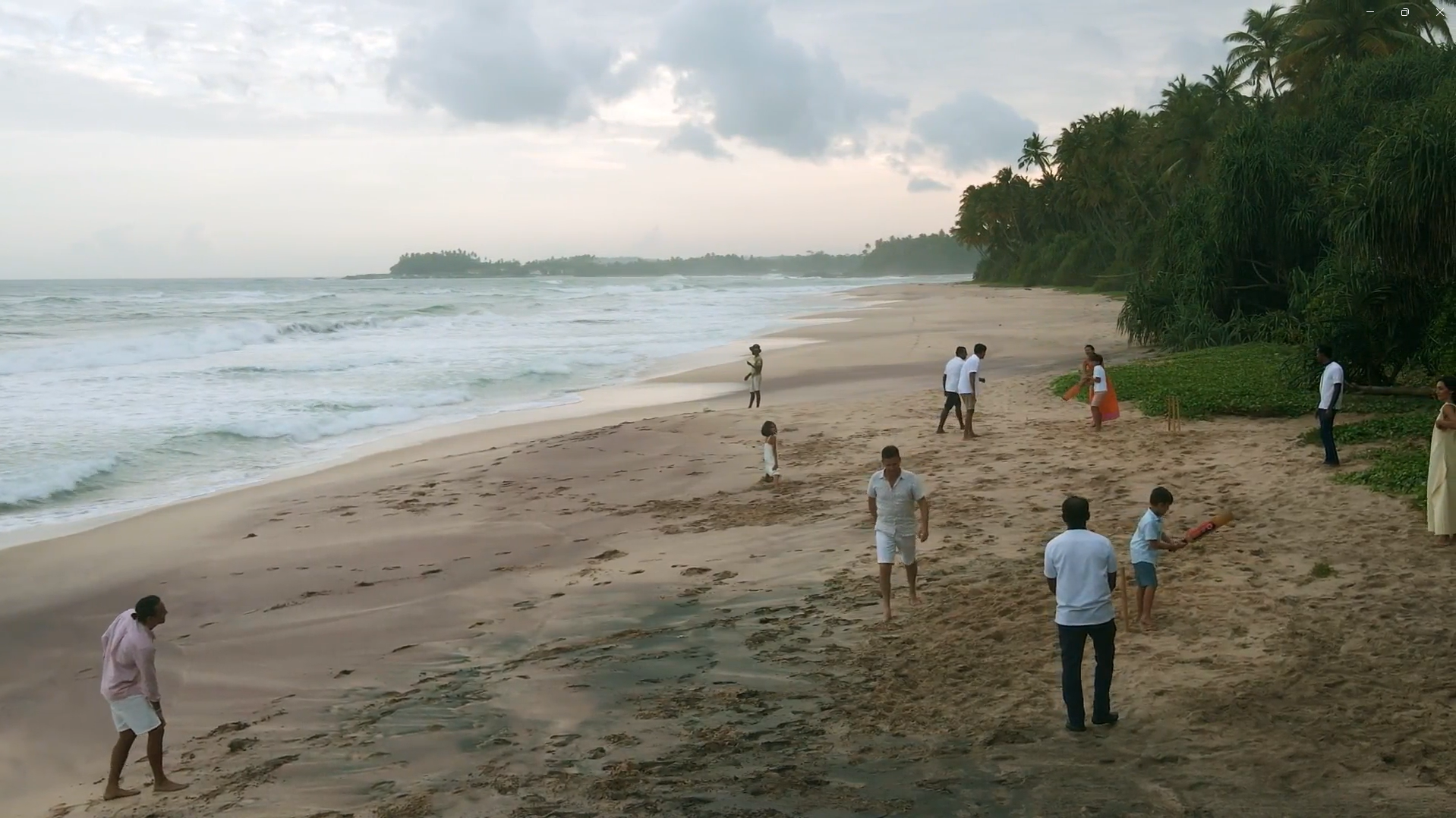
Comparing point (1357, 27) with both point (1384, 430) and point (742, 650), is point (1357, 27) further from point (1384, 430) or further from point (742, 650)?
point (742, 650)

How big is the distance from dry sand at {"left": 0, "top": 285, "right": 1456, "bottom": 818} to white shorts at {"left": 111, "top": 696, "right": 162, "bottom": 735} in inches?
17.4

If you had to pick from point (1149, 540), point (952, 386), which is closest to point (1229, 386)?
point (952, 386)

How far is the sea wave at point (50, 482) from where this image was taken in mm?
16422

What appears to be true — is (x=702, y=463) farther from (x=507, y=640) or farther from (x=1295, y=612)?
(x=1295, y=612)

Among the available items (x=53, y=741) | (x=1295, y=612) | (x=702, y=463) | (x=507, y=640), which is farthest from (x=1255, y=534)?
(x=53, y=741)

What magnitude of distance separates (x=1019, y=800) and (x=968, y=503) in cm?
676

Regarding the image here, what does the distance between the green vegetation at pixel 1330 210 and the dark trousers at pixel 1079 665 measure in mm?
9967

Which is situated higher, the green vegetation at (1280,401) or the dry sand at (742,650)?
the green vegetation at (1280,401)

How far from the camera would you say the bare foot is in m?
7.16

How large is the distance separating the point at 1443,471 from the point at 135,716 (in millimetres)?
9764

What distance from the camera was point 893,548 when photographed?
897 centimetres

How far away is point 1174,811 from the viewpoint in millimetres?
5719

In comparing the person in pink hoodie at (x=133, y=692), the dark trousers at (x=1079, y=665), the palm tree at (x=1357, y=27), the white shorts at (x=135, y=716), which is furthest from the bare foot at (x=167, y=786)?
the palm tree at (x=1357, y=27)

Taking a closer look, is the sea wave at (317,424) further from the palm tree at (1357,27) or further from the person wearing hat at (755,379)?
the palm tree at (1357,27)
